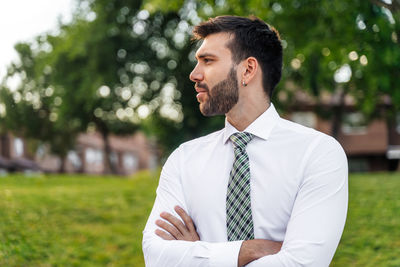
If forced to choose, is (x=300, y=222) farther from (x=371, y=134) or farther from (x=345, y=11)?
(x=371, y=134)

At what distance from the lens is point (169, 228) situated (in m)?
2.84

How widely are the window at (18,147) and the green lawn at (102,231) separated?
4183cm

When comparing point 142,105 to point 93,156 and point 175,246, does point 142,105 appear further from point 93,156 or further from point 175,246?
point 93,156

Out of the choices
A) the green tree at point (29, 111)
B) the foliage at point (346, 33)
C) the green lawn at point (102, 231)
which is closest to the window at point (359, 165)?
the green tree at point (29, 111)

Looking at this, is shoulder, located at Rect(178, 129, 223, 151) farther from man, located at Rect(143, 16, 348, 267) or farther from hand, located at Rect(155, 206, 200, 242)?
hand, located at Rect(155, 206, 200, 242)

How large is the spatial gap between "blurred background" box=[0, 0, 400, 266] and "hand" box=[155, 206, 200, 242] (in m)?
4.29

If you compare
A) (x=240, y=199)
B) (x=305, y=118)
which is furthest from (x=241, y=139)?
(x=305, y=118)

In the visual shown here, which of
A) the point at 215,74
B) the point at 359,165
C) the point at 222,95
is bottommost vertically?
the point at 359,165

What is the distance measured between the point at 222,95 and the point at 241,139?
0.29 metres

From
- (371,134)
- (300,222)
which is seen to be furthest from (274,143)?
(371,134)

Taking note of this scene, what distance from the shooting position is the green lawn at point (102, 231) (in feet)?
25.5

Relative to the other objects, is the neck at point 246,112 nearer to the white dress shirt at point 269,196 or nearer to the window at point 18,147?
the white dress shirt at point 269,196

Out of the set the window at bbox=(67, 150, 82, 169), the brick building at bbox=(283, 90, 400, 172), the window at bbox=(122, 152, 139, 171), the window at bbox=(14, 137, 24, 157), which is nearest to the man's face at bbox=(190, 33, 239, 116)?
the brick building at bbox=(283, 90, 400, 172)

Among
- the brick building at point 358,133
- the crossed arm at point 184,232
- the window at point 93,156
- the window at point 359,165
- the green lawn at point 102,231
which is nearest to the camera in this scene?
the crossed arm at point 184,232
